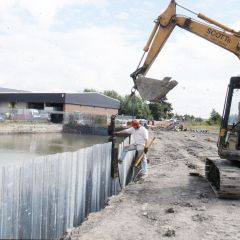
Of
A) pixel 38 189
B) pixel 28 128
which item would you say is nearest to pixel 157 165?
pixel 38 189

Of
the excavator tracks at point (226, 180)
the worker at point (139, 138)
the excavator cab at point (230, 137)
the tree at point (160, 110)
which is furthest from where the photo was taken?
the tree at point (160, 110)

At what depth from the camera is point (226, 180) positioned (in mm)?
10766

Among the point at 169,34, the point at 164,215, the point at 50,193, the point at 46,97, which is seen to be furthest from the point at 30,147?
the point at 46,97

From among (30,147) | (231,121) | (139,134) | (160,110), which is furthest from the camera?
(160,110)

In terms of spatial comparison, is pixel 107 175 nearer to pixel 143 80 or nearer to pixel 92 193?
pixel 92 193

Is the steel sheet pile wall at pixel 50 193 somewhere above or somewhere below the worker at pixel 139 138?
below

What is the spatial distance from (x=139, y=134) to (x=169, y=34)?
3.24 meters

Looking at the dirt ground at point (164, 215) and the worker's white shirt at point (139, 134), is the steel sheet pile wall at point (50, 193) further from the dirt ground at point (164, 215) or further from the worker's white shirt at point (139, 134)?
the worker's white shirt at point (139, 134)

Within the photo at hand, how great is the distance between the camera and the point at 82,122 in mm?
61750

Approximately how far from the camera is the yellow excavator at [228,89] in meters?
11.2

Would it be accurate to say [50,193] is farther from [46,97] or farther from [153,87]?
[46,97]

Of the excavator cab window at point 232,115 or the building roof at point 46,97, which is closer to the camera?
the excavator cab window at point 232,115

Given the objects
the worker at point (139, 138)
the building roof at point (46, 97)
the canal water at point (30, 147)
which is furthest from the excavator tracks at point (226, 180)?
the building roof at point (46, 97)

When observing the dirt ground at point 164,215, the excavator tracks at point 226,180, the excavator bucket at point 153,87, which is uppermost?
the excavator bucket at point 153,87
